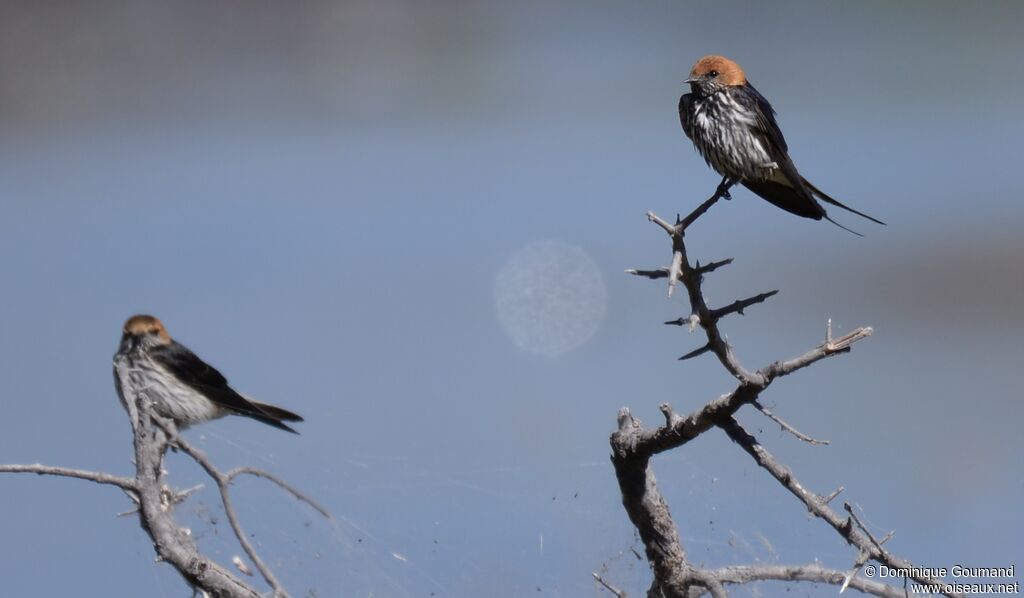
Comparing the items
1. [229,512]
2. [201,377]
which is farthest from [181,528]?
[201,377]

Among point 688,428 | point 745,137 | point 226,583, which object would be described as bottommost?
point 226,583

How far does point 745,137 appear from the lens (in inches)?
192

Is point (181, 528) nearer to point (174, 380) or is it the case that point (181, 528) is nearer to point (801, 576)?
point (801, 576)

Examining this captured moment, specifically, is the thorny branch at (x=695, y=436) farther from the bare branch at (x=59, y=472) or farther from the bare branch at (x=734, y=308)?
the bare branch at (x=59, y=472)

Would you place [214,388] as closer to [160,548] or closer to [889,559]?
[160,548]

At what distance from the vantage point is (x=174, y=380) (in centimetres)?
612

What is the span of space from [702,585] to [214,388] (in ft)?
Result: 10.7

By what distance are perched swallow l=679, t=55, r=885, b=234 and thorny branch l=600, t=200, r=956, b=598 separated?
3.82 ft

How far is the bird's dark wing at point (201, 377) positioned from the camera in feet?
19.6

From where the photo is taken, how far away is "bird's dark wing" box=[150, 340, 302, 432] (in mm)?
5961

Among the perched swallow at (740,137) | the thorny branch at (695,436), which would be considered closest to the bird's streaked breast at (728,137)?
the perched swallow at (740,137)

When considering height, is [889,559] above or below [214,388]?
below

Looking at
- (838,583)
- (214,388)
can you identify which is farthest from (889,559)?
(214,388)

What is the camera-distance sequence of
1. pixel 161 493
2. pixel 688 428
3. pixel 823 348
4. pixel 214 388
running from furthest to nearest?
pixel 214 388 → pixel 161 493 → pixel 688 428 → pixel 823 348
